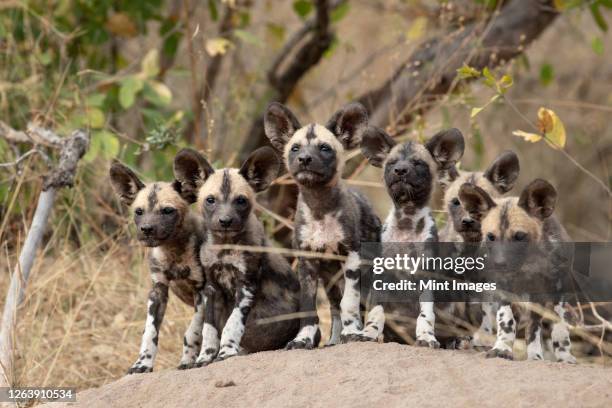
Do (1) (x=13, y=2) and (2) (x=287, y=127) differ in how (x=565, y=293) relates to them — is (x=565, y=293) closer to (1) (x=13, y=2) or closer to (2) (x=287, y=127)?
(2) (x=287, y=127)

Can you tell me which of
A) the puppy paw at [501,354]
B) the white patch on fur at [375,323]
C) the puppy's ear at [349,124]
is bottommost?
the puppy paw at [501,354]

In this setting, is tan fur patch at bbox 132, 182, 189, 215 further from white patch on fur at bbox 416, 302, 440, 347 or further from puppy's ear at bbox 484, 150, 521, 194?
puppy's ear at bbox 484, 150, 521, 194

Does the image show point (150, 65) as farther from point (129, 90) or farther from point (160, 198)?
point (160, 198)

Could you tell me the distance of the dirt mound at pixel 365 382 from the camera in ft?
16.6

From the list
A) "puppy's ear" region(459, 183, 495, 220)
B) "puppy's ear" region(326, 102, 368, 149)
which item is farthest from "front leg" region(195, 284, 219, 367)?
"puppy's ear" region(459, 183, 495, 220)

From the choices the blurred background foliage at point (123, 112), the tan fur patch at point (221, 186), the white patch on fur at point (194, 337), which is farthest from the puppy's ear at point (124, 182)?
the blurred background foliage at point (123, 112)

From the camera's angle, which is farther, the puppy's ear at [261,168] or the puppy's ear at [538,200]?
the puppy's ear at [261,168]

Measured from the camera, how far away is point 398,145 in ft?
21.3

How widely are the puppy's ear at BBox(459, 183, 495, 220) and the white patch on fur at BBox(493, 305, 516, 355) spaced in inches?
20.7

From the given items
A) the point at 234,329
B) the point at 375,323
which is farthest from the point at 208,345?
the point at 375,323

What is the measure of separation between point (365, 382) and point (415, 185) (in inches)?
50.6

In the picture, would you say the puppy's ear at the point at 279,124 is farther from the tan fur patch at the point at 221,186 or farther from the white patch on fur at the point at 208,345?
the white patch on fur at the point at 208,345

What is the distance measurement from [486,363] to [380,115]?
484 cm

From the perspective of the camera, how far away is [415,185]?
626 centimetres
